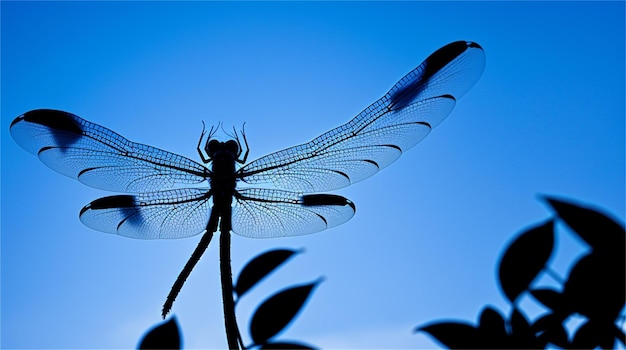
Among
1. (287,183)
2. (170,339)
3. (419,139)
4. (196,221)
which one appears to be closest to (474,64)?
(419,139)

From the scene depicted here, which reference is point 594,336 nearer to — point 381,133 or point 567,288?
point 567,288

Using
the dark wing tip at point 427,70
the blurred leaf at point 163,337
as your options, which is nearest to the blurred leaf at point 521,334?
the blurred leaf at point 163,337

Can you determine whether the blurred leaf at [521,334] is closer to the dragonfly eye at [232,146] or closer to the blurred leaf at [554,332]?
the blurred leaf at [554,332]

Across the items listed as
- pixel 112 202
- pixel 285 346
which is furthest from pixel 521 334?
pixel 112 202

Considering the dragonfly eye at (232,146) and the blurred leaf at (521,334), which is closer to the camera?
the blurred leaf at (521,334)

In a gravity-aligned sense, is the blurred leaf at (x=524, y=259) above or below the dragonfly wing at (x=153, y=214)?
below

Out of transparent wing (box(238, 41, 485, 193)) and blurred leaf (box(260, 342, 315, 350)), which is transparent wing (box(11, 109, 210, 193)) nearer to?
transparent wing (box(238, 41, 485, 193))

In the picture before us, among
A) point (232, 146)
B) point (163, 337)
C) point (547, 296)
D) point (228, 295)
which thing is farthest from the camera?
point (232, 146)
